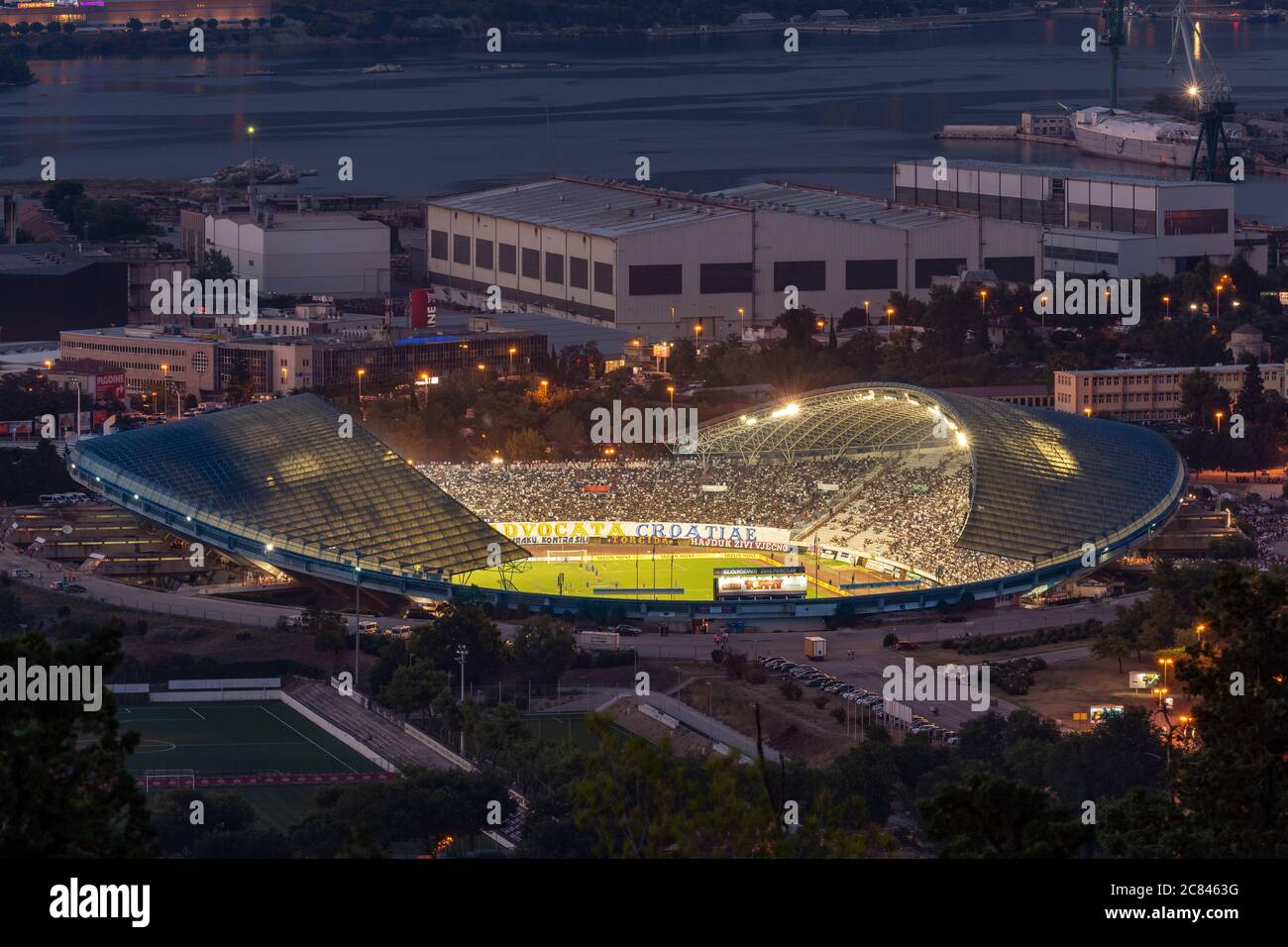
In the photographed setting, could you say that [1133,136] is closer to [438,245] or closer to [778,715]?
[438,245]

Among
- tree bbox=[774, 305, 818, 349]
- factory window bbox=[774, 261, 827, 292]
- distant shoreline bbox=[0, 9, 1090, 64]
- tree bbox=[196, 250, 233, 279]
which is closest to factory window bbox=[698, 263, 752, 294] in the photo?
factory window bbox=[774, 261, 827, 292]

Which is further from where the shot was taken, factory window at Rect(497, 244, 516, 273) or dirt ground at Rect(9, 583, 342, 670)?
factory window at Rect(497, 244, 516, 273)

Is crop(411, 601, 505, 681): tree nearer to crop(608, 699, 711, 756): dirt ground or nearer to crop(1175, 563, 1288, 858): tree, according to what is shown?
crop(608, 699, 711, 756): dirt ground

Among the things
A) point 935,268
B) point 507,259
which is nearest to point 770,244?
point 935,268
